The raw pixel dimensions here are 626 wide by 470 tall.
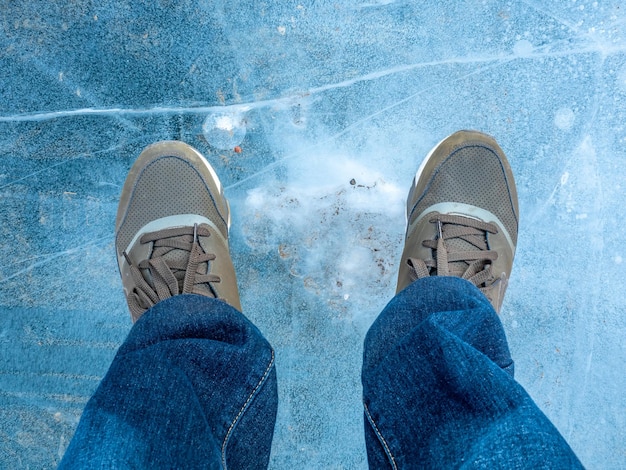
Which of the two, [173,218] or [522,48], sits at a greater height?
[522,48]

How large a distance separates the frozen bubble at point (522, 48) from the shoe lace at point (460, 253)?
1.34ft

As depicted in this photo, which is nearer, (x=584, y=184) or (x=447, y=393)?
(x=447, y=393)

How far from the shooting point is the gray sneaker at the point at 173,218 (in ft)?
3.34

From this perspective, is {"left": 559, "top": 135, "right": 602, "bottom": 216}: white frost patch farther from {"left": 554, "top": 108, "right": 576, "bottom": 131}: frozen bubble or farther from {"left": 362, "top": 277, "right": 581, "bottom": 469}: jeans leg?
{"left": 362, "top": 277, "right": 581, "bottom": 469}: jeans leg

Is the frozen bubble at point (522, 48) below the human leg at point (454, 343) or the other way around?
the other way around

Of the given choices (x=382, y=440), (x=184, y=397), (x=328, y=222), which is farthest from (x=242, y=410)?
(x=328, y=222)

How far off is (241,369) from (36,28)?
3.14 feet

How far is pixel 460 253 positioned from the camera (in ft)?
3.30

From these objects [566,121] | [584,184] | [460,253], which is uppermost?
[566,121]

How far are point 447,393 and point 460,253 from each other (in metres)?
0.41

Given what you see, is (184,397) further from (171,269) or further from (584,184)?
(584,184)

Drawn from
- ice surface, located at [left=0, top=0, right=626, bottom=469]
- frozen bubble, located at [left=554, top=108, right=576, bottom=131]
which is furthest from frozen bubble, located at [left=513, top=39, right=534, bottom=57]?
frozen bubble, located at [left=554, top=108, right=576, bottom=131]

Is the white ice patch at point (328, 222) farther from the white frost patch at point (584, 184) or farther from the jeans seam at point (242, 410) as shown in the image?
the white frost patch at point (584, 184)

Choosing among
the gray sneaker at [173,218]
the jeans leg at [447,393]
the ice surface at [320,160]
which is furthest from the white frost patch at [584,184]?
the gray sneaker at [173,218]
